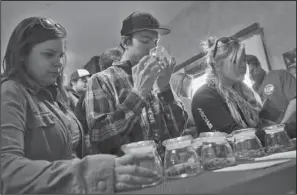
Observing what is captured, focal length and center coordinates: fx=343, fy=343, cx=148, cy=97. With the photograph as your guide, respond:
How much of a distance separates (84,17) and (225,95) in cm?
50

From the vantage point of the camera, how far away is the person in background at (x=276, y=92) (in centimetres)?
119

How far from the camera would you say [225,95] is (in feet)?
3.61

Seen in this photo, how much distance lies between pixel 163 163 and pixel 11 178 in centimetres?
34

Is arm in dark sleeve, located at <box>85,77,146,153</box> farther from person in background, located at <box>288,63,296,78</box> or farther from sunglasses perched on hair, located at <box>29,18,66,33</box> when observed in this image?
person in background, located at <box>288,63,296,78</box>

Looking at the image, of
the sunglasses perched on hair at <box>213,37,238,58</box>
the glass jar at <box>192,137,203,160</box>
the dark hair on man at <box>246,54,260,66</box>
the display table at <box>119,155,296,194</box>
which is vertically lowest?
the display table at <box>119,155,296,194</box>

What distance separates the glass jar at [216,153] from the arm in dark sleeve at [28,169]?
28cm

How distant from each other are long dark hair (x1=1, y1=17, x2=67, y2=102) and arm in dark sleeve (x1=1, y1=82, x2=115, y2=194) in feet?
0.13

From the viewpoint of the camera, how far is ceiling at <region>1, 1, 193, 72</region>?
81cm

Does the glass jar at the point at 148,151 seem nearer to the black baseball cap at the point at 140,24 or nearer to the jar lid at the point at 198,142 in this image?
the jar lid at the point at 198,142

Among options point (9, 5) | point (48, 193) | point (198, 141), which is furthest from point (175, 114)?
point (9, 5)

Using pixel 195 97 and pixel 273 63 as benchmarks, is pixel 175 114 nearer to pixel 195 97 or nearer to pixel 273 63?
pixel 195 97

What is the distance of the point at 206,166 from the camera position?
90 cm

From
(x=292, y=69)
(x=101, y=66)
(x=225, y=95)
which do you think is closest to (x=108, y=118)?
(x=101, y=66)

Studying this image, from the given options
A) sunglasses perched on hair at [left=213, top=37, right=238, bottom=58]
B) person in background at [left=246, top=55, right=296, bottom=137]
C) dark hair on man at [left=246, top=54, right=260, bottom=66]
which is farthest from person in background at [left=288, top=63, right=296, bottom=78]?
sunglasses perched on hair at [left=213, top=37, right=238, bottom=58]
